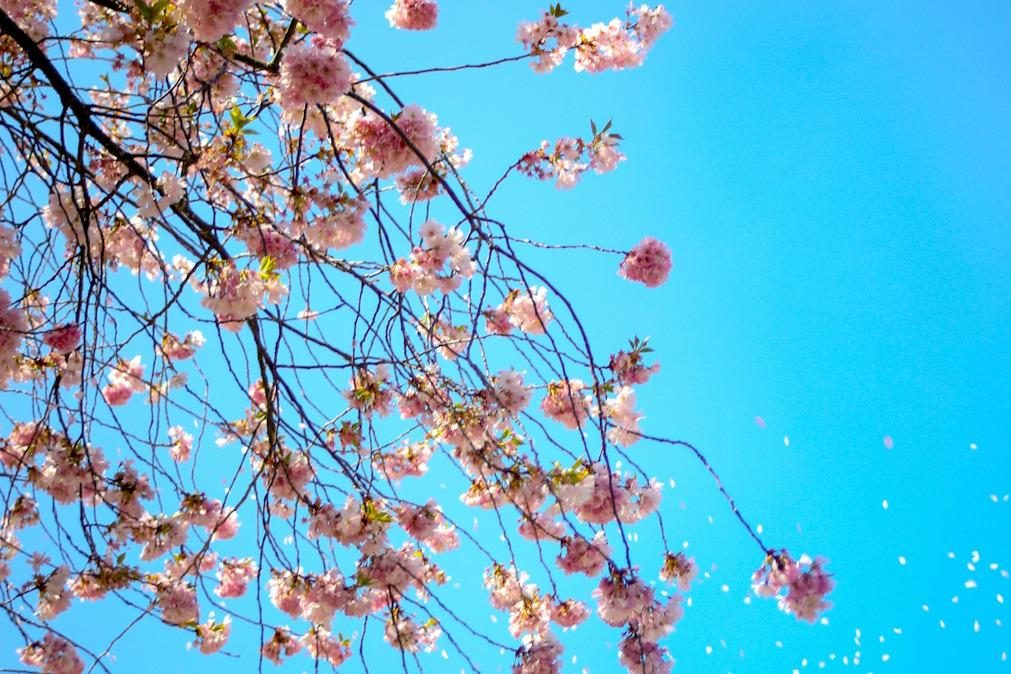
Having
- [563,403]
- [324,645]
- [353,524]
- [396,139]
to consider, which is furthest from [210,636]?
[396,139]

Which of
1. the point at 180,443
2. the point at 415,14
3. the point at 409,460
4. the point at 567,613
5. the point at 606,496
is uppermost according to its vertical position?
the point at 415,14

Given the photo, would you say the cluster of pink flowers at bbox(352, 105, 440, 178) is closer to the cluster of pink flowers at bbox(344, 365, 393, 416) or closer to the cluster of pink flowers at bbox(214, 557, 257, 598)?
the cluster of pink flowers at bbox(344, 365, 393, 416)

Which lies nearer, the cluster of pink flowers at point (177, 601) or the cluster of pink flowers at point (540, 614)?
the cluster of pink flowers at point (540, 614)

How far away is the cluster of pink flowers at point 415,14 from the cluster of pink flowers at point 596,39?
17 cm

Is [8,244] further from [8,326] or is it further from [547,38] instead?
[547,38]

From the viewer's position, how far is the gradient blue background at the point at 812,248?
4207 mm

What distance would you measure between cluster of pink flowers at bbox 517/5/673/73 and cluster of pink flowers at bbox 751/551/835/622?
101cm

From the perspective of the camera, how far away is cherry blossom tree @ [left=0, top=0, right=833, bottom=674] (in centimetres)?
140

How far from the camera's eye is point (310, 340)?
1.55 metres

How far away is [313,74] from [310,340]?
0.44 meters

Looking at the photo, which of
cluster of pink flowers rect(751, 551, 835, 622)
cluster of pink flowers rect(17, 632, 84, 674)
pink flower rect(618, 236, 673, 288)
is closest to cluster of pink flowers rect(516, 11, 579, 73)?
pink flower rect(618, 236, 673, 288)

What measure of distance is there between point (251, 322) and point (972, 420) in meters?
3.62

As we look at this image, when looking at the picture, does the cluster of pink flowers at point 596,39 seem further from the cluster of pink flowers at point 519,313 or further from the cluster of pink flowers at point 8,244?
the cluster of pink flowers at point 8,244

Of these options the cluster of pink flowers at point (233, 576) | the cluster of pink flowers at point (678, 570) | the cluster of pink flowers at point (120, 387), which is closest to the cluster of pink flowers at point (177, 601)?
the cluster of pink flowers at point (233, 576)
